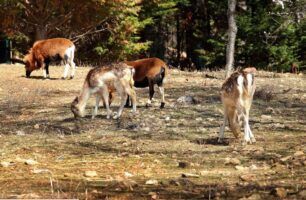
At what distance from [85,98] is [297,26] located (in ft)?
66.6

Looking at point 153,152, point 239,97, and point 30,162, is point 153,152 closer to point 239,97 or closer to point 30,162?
point 30,162

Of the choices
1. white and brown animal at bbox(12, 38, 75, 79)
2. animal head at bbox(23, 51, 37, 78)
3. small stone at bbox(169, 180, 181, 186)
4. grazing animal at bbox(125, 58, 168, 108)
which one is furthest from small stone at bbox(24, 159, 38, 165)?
animal head at bbox(23, 51, 37, 78)

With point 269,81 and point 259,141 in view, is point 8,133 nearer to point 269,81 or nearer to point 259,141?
point 259,141

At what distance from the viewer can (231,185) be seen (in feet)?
23.3

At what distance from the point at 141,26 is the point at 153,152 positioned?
85.2ft

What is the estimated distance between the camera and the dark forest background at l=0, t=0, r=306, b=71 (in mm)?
31344

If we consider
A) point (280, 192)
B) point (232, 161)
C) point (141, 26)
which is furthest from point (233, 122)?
point (141, 26)

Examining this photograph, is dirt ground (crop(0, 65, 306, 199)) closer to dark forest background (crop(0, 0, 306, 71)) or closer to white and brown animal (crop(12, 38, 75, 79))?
white and brown animal (crop(12, 38, 75, 79))

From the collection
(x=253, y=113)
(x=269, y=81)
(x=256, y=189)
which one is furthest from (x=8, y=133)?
(x=269, y=81)

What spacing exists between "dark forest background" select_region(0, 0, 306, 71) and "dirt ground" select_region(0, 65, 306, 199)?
1402 cm

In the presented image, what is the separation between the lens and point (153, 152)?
9711 millimetres

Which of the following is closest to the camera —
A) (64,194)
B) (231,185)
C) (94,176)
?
(64,194)

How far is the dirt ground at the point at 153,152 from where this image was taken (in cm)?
696

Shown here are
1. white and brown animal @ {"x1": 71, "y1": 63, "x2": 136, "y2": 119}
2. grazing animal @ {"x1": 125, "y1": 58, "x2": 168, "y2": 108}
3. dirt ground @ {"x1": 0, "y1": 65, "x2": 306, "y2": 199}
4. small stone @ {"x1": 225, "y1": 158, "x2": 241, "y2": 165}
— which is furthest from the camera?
grazing animal @ {"x1": 125, "y1": 58, "x2": 168, "y2": 108}
